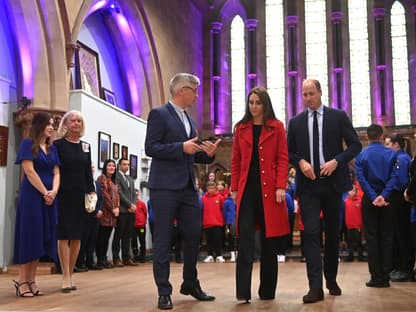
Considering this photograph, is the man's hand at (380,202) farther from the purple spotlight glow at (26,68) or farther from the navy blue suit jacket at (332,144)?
the purple spotlight glow at (26,68)

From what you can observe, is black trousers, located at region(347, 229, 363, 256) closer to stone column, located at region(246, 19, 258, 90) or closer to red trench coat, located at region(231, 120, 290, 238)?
red trench coat, located at region(231, 120, 290, 238)


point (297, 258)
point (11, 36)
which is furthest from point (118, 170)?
point (297, 258)

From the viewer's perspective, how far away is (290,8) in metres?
16.8

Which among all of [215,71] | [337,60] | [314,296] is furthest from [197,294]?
[337,60]

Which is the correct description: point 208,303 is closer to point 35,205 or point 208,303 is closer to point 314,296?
point 314,296

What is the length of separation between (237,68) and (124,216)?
967 cm

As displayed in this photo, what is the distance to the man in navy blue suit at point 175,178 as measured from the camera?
3605 mm

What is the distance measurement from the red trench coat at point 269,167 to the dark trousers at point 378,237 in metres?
1.38

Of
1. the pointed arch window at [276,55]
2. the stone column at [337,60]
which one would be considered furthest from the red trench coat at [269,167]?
the pointed arch window at [276,55]

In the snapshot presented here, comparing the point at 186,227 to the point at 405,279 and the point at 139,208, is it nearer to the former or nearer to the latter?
the point at 405,279

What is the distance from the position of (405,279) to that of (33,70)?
20.2ft

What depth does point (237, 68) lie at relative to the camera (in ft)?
56.2

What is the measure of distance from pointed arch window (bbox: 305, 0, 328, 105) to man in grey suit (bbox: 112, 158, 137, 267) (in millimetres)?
9528

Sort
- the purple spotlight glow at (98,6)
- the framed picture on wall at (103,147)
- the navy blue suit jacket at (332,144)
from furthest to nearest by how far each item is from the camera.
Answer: the purple spotlight glow at (98,6)
the framed picture on wall at (103,147)
the navy blue suit jacket at (332,144)
